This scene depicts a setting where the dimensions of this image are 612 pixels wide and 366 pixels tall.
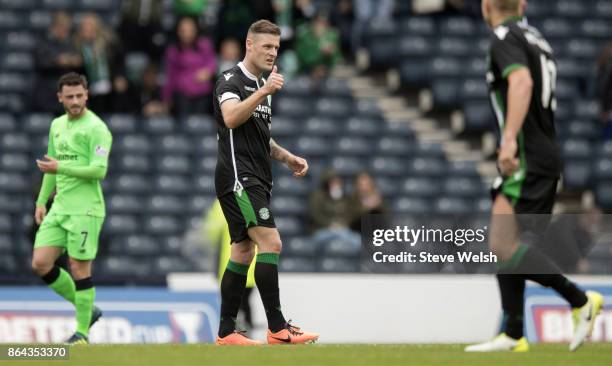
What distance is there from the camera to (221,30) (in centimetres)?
1873

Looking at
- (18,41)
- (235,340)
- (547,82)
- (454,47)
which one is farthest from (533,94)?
(18,41)

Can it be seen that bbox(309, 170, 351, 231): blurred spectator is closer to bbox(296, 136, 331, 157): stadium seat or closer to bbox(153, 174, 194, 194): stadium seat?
bbox(296, 136, 331, 157): stadium seat

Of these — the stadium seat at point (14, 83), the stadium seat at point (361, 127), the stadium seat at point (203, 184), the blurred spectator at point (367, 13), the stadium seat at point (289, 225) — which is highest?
the blurred spectator at point (367, 13)

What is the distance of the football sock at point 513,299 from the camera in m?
7.79

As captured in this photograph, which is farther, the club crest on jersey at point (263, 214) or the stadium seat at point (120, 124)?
the stadium seat at point (120, 124)

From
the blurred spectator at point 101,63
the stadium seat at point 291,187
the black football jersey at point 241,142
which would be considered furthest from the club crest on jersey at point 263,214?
the blurred spectator at point 101,63

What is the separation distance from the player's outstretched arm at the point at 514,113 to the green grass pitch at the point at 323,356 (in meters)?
1.12

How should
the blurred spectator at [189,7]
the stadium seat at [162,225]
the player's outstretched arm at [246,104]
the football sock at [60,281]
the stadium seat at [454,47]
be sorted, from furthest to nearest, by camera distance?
the stadium seat at [454,47]
the blurred spectator at [189,7]
the stadium seat at [162,225]
the football sock at [60,281]
the player's outstretched arm at [246,104]

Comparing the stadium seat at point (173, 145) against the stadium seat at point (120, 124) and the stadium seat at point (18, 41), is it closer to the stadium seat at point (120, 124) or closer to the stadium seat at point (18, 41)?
the stadium seat at point (120, 124)

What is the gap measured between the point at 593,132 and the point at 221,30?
554cm

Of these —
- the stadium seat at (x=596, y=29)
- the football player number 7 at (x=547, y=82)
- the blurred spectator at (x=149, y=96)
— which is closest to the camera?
the football player number 7 at (x=547, y=82)

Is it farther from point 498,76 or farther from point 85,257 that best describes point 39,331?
point 498,76

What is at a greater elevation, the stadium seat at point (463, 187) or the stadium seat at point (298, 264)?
the stadium seat at point (463, 187)

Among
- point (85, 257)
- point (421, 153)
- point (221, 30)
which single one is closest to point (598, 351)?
point (85, 257)
